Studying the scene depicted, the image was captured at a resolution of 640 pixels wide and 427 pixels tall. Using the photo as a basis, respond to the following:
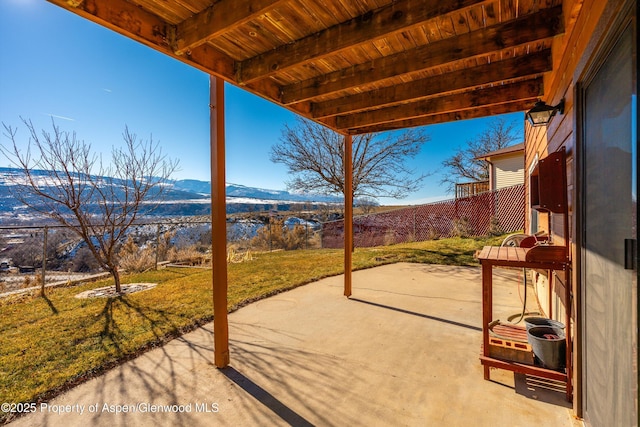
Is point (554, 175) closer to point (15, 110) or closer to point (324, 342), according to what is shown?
point (324, 342)

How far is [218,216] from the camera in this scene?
100 inches

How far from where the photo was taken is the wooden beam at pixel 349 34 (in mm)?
1732

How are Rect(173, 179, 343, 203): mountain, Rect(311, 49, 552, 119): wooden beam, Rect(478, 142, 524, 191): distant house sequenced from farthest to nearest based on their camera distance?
1. Rect(478, 142, 524, 191): distant house
2. Rect(173, 179, 343, 203): mountain
3. Rect(311, 49, 552, 119): wooden beam

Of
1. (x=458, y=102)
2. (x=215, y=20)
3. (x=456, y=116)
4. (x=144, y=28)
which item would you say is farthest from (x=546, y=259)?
(x=144, y=28)

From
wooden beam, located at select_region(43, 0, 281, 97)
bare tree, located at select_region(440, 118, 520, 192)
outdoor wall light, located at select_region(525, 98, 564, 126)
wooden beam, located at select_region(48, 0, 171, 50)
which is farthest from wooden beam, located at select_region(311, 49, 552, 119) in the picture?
bare tree, located at select_region(440, 118, 520, 192)

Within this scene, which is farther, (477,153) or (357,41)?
(477,153)

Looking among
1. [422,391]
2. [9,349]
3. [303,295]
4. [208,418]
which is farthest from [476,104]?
[9,349]

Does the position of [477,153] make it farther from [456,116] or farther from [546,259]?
[546,259]

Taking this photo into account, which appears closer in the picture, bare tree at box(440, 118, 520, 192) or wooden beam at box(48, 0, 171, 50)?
wooden beam at box(48, 0, 171, 50)

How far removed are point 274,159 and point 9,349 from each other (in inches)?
362

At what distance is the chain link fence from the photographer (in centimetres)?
1007

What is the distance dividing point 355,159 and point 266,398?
9176 millimetres

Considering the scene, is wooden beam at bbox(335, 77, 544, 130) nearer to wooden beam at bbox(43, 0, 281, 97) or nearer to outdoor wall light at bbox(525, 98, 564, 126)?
outdoor wall light at bbox(525, 98, 564, 126)

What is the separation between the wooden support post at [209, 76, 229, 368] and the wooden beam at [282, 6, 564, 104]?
0.91 metres
